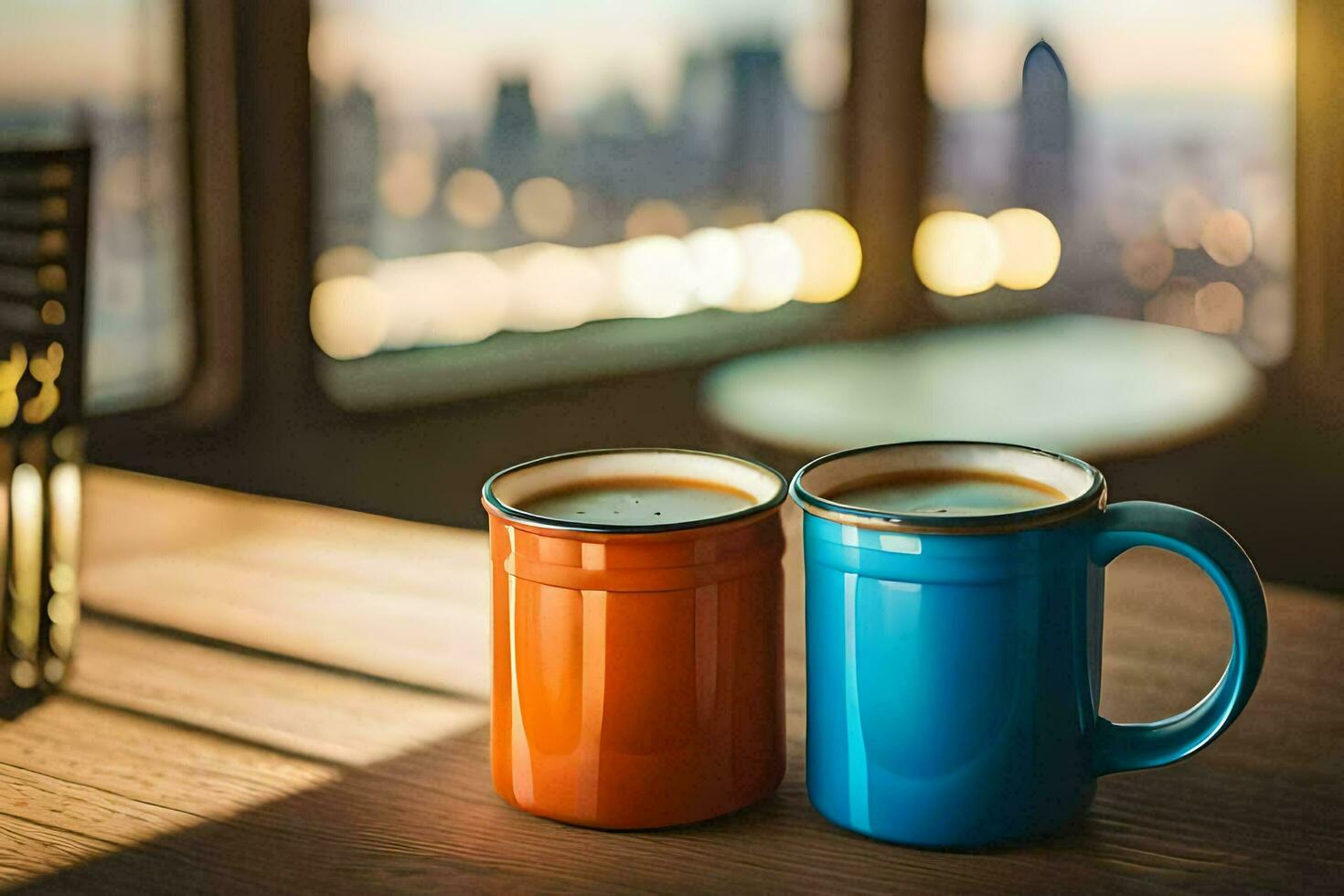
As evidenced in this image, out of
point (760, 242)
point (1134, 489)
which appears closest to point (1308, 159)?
point (1134, 489)

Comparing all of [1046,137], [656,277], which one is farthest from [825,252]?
[1046,137]

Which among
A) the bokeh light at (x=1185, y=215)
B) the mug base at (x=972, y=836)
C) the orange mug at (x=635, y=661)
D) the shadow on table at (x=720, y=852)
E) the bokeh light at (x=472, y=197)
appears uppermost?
the bokeh light at (x=472, y=197)

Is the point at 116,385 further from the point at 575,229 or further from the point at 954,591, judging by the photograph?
the point at 954,591

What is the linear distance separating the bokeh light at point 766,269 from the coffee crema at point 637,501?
84.1 inches

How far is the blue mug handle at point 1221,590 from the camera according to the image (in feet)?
1.78

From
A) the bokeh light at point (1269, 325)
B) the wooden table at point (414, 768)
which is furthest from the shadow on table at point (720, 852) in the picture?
the bokeh light at point (1269, 325)

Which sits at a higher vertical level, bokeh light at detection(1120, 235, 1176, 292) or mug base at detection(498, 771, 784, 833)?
bokeh light at detection(1120, 235, 1176, 292)

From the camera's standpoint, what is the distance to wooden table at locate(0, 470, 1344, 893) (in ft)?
1.85

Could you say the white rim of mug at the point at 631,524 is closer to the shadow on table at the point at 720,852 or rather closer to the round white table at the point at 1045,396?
the shadow on table at the point at 720,852

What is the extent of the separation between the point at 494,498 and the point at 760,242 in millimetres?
2260

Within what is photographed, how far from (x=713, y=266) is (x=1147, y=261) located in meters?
0.81

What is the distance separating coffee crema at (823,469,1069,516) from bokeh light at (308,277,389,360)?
189cm

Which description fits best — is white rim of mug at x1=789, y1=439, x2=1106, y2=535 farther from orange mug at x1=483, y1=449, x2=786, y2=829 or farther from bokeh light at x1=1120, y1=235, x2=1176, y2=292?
bokeh light at x1=1120, y1=235, x2=1176, y2=292

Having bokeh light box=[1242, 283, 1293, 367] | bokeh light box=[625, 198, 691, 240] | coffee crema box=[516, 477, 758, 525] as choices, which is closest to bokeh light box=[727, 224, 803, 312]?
bokeh light box=[625, 198, 691, 240]
